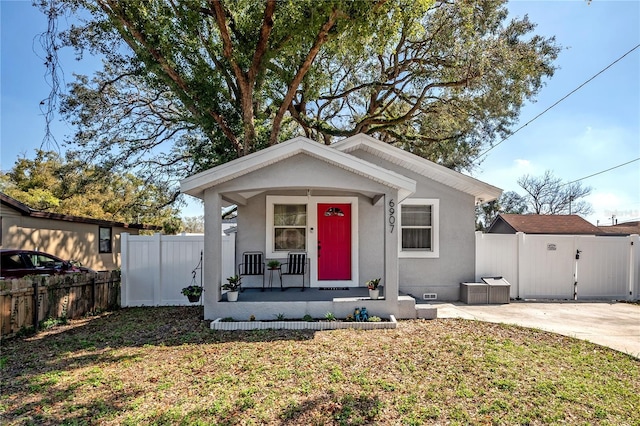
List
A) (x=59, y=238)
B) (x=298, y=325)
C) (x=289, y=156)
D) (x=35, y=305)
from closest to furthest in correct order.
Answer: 1. (x=35, y=305)
2. (x=298, y=325)
3. (x=289, y=156)
4. (x=59, y=238)

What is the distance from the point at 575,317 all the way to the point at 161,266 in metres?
9.75

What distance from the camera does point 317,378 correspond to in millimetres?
4074

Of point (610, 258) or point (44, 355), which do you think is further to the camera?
point (610, 258)

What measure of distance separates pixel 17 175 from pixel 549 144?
3439 centimetres

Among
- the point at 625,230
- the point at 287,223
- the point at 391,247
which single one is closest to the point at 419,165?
the point at 391,247

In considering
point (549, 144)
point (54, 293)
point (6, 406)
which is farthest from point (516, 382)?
point (549, 144)

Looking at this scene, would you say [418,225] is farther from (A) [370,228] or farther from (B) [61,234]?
(B) [61,234]

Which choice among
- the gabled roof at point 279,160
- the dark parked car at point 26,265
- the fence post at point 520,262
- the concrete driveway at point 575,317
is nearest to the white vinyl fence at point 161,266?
the gabled roof at point 279,160

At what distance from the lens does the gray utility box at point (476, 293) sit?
873cm

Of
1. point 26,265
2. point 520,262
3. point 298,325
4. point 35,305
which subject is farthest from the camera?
point 26,265

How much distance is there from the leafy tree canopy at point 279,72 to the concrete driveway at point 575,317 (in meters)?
6.79

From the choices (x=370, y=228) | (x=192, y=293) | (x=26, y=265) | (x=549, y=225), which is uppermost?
(x=549, y=225)

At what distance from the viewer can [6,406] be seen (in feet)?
11.3

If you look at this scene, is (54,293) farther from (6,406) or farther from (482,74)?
(482,74)
